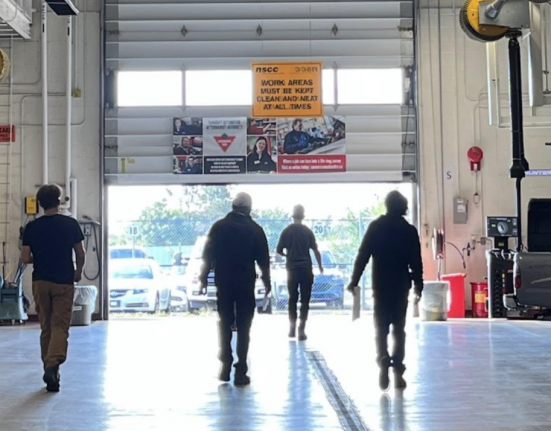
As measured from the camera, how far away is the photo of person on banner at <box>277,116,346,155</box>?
13.1 metres

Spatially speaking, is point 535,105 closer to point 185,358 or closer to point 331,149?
point 185,358

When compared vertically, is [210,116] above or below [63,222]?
above

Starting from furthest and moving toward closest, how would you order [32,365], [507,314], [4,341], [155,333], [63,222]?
[507,314] → [155,333] → [4,341] → [32,365] → [63,222]

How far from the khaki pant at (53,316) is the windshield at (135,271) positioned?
757cm

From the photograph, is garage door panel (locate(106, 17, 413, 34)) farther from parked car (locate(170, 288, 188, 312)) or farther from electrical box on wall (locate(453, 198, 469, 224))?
parked car (locate(170, 288, 188, 312))

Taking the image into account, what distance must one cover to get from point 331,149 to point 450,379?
699 cm

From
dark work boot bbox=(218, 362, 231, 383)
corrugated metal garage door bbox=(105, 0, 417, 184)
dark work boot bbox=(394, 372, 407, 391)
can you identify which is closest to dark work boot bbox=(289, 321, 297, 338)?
dark work boot bbox=(218, 362, 231, 383)

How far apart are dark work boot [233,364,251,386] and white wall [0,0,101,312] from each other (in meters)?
7.13

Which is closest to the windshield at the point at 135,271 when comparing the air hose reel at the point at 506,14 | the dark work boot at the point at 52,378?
the dark work boot at the point at 52,378

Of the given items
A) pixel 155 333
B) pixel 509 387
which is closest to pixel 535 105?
pixel 509 387

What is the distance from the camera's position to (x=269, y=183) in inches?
520

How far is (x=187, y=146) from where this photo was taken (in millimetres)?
13141

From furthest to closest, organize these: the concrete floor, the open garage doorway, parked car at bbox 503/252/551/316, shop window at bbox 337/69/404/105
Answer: the open garage doorway
shop window at bbox 337/69/404/105
parked car at bbox 503/252/551/316
the concrete floor

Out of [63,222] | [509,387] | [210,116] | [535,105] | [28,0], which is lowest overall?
[509,387]
